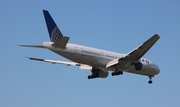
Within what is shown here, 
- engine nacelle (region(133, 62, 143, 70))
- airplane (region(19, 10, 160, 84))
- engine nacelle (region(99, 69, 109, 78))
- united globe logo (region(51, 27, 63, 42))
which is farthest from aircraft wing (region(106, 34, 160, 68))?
united globe logo (region(51, 27, 63, 42))

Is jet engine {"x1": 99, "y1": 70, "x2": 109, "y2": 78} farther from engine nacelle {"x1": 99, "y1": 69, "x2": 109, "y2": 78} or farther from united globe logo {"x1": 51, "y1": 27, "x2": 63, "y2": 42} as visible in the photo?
united globe logo {"x1": 51, "y1": 27, "x2": 63, "y2": 42}

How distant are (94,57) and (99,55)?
Result: 928 mm

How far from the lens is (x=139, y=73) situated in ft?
173

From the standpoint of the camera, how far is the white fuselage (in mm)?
45281

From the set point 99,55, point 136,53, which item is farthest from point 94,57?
point 136,53

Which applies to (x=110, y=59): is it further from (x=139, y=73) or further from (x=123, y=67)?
(x=139, y=73)

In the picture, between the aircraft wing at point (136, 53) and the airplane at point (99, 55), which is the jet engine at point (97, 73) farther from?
the aircraft wing at point (136, 53)

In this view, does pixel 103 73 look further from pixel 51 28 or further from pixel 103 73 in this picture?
pixel 51 28

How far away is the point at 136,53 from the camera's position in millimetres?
47000

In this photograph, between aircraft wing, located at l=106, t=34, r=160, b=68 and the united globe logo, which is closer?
aircraft wing, located at l=106, t=34, r=160, b=68

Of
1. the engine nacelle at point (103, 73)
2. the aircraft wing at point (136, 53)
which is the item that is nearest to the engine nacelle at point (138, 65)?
the aircraft wing at point (136, 53)

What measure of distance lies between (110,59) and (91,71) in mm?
5114

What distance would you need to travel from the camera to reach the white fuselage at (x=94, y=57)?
4528 cm

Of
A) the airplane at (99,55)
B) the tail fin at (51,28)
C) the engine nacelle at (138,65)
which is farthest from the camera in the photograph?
the engine nacelle at (138,65)
